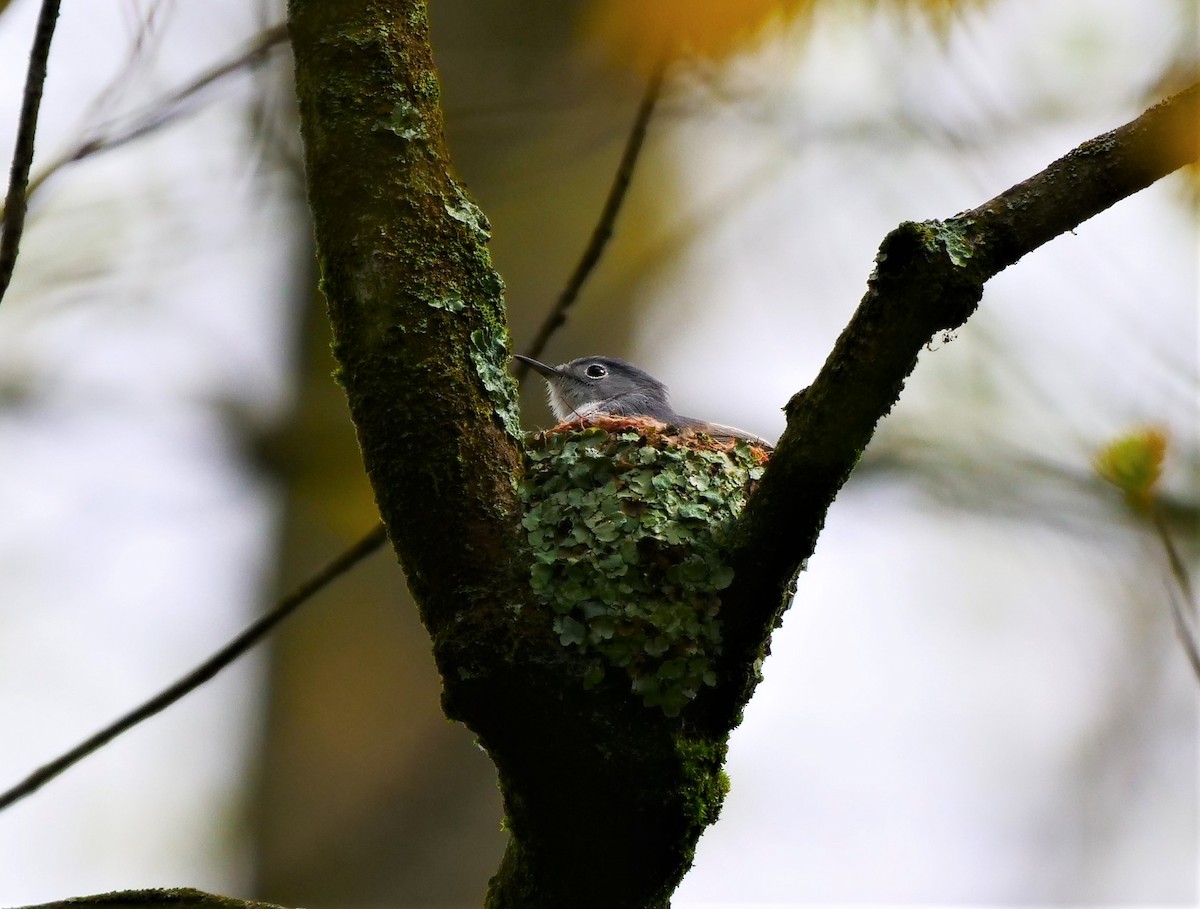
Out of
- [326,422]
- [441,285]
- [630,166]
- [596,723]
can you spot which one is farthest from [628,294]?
[596,723]

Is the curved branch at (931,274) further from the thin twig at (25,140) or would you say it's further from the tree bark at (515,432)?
the thin twig at (25,140)

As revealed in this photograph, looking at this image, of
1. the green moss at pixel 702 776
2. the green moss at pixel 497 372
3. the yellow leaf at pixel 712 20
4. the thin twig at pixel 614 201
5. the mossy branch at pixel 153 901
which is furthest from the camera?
the thin twig at pixel 614 201

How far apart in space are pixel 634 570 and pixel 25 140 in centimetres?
115

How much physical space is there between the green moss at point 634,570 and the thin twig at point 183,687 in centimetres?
54

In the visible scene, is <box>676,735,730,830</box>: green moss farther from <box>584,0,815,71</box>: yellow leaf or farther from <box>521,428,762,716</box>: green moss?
<box>584,0,815,71</box>: yellow leaf

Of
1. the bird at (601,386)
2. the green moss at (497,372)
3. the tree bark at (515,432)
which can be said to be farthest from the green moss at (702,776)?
the bird at (601,386)

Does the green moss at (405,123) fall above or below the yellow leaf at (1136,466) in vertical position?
above

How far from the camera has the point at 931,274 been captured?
1.63 metres

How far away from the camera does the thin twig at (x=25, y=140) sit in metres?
1.61

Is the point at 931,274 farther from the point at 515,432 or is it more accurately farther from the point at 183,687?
the point at 183,687

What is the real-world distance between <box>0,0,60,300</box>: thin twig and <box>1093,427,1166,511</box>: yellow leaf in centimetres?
164

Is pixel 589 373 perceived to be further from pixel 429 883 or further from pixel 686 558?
pixel 686 558

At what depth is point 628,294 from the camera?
16.2ft

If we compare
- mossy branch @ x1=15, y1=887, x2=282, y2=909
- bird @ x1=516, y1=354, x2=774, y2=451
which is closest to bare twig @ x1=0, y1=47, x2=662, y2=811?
mossy branch @ x1=15, y1=887, x2=282, y2=909
